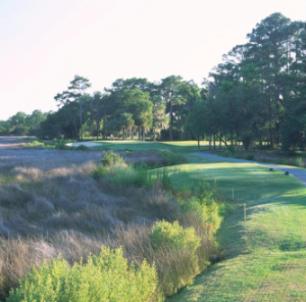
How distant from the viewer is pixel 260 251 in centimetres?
947

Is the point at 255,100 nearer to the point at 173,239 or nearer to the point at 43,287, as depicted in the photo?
the point at 173,239

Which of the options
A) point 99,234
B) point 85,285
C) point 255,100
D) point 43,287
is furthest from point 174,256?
point 255,100

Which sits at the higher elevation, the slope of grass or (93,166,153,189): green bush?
(93,166,153,189): green bush

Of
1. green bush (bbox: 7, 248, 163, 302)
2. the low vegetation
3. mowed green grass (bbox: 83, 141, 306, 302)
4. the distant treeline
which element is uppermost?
the distant treeline

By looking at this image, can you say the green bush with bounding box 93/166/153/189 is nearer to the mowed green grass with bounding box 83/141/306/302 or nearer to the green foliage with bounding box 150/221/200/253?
the mowed green grass with bounding box 83/141/306/302

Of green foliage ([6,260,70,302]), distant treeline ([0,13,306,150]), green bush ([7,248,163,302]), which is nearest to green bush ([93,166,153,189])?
green bush ([7,248,163,302])

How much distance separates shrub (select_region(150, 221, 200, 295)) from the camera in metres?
7.60

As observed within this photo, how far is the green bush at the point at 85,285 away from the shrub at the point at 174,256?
1.11 m

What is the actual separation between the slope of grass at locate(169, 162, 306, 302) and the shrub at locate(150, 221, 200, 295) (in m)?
0.25

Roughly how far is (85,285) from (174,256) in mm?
3141

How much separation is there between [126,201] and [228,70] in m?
68.6

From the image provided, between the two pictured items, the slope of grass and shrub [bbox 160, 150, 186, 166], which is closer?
the slope of grass

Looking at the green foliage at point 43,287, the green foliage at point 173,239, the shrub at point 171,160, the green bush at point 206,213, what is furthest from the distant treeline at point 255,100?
the green foliage at point 43,287

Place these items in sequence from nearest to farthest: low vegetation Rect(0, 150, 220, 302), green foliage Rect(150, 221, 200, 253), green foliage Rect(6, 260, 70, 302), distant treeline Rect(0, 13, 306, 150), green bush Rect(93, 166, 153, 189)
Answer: green foliage Rect(6, 260, 70, 302) < low vegetation Rect(0, 150, 220, 302) < green foliage Rect(150, 221, 200, 253) < green bush Rect(93, 166, 153, 189) < distant treeline Rect(0, 13, 306, 150)
